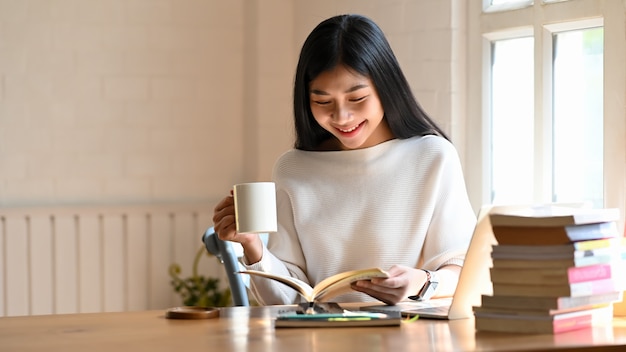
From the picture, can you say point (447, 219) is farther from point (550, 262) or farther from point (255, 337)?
point (255, 337)

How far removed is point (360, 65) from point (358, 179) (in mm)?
326

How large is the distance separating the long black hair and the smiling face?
2 cm

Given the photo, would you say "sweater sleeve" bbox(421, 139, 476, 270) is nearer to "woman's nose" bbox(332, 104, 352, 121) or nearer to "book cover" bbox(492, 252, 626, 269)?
"woman's nose" bbox(332, 104, 352, 121)

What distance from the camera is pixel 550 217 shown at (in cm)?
184

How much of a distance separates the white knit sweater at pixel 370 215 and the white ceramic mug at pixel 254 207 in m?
0.38

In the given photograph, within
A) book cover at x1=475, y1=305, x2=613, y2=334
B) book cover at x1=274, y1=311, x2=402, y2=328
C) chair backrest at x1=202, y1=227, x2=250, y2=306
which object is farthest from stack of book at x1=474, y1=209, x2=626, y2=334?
chair backrest at x1=202, y1=227, x2=250, y2=306

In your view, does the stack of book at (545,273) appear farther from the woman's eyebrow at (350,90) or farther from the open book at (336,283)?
the woman's eyebrow at (350,90)

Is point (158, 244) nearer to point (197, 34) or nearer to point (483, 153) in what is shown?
point (197, 34)

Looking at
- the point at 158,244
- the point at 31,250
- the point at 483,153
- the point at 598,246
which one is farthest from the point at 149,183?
the point at 598,246

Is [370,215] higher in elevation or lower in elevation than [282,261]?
higher

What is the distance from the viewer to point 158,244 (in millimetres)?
4656

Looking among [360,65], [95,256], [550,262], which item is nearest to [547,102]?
[360,65]

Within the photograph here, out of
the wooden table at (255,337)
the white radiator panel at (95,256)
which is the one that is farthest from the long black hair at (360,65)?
the white radiator panel at (95,256)

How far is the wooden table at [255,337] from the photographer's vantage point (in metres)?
1.70
